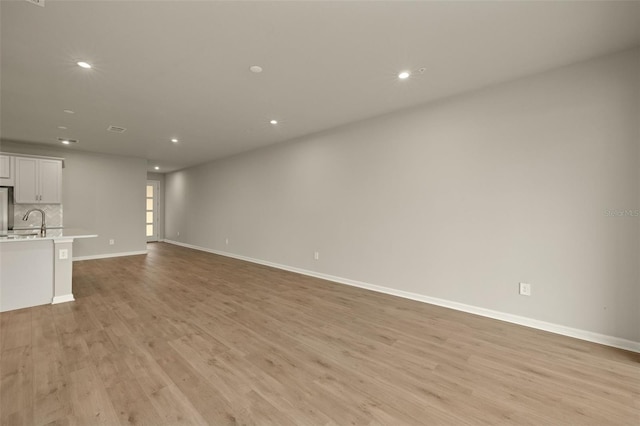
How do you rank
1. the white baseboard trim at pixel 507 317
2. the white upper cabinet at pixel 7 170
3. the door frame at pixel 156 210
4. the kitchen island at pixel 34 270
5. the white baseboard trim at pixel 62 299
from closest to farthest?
the white baseboard trim at pixel 507 317, the kitchen island at pixel 34 270, the white baseboard trim at pixel 62 299, the white upper cabinet at pixel 7 170, the door frame at pixel 156 210

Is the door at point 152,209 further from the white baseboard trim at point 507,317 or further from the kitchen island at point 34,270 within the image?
the white baseboard trim at point 507,317

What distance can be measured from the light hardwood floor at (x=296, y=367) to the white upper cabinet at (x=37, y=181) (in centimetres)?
335

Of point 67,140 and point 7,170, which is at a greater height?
point 67,140

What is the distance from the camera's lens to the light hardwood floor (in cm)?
165

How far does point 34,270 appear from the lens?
347cm

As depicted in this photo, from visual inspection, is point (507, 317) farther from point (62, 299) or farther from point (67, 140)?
point (67, 140)

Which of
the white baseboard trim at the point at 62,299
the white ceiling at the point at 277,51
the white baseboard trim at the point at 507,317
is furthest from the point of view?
the white baseboard trim at the point at 62,299

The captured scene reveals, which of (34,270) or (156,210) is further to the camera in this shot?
(156,210)

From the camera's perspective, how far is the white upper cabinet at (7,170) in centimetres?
497

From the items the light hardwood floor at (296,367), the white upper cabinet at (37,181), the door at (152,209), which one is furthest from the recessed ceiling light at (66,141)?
the door at (152,209)

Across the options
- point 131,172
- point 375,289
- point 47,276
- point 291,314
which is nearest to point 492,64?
point 375,289

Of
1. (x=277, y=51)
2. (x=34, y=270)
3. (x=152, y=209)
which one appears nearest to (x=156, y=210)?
(x=152, y=209)

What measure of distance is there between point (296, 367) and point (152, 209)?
9.99 m

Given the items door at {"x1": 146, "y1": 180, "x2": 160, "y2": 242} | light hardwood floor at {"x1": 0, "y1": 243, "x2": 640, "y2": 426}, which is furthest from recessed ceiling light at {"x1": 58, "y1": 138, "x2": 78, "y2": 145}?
door at {"x1": 146, "y1": 180, "x2": 160, "y2": 242}
